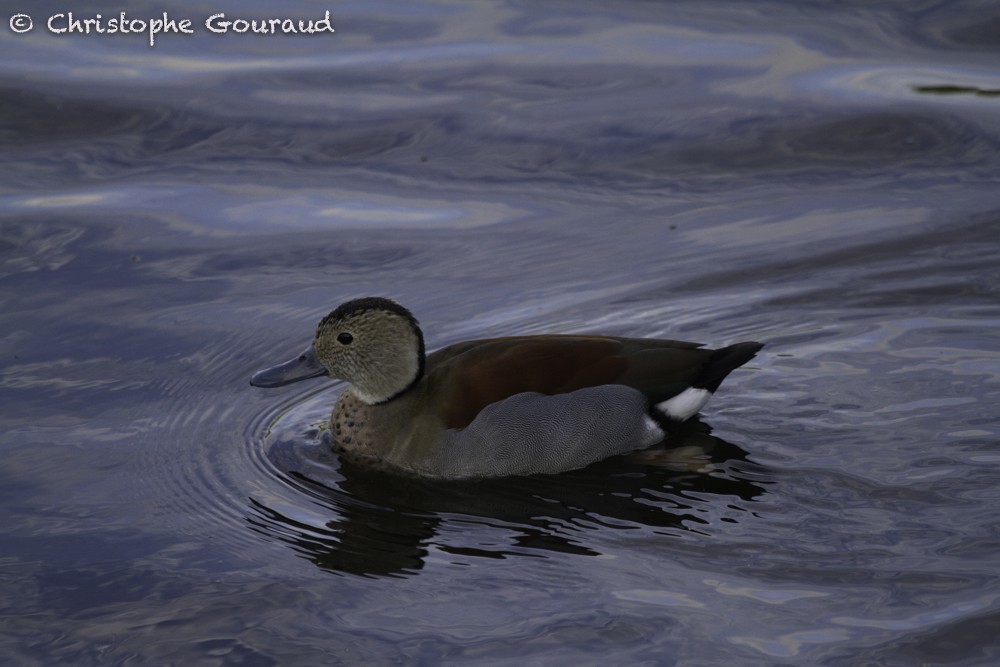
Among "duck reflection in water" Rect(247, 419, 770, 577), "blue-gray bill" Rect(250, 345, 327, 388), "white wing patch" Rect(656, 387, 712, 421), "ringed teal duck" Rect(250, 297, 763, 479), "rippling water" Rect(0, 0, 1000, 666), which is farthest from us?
"blue-gray bill" Rect(250, 345, 327, 388)

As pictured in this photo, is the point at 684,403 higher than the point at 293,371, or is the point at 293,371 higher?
the point at 293,371

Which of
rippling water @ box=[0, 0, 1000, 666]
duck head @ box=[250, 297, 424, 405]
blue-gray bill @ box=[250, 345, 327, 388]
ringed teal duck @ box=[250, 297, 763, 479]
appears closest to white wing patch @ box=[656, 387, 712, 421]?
ringed teal duck @ box=[250, 297, 763, 479]

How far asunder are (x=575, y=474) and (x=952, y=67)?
288 inches

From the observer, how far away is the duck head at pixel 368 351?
7.64m

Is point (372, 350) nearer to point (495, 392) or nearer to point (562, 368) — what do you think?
point (495, 392)

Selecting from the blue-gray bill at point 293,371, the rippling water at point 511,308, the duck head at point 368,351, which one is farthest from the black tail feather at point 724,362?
the blue-gray bill at point 293,371

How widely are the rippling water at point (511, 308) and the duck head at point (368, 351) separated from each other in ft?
1.23

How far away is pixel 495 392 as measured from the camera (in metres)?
7.36

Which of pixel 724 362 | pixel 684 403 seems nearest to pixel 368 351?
pixel 684 403

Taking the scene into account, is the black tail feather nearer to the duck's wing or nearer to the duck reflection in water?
the duck's wing

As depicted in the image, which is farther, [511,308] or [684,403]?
[511,308]

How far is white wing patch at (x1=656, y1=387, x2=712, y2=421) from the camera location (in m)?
7.56

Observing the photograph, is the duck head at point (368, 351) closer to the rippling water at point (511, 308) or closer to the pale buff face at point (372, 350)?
the pale buff face at point (372, 350)

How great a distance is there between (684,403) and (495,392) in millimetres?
1049
